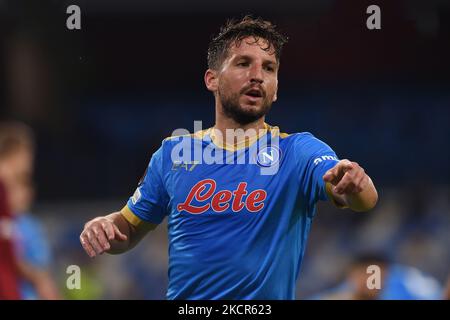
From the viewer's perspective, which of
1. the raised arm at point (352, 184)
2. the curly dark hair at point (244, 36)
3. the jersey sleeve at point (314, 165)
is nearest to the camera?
the raised arm at point (352, 184)

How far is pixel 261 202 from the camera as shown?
3.64 meters

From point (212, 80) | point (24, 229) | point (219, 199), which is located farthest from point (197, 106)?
point (219, 199)

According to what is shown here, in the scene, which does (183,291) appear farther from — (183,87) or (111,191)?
(183,87)

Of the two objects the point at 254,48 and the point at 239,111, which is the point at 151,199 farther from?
the point at 254,48

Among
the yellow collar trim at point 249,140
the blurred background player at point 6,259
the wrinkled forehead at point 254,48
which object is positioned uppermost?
the wrinkled forehead at point 254,48

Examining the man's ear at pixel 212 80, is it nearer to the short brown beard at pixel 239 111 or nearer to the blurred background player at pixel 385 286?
the short brown beard at pixel 239 111

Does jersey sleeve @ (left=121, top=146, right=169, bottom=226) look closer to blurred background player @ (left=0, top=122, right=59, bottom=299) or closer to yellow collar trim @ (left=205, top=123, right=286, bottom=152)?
yellow collar trim @ (left=205, top=123, right=286, bottom=152)

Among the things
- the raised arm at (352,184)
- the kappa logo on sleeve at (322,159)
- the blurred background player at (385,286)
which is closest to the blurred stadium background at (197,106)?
the blurred background player at (385,286)

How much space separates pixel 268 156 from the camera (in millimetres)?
3748

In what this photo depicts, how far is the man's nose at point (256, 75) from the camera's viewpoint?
3719 mm

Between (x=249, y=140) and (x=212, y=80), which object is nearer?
(x=249, y=140)

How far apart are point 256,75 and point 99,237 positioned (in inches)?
40.8

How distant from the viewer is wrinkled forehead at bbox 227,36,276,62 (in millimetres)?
3783

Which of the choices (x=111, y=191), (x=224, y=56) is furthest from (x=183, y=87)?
(x=224, y=56)
